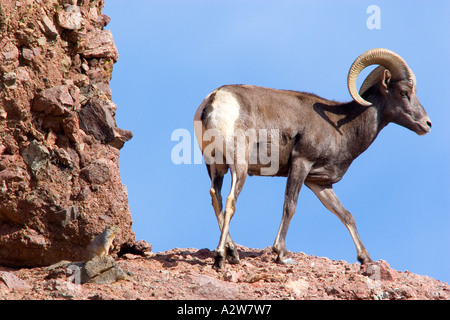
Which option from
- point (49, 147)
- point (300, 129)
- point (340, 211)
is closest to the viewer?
point (49, 147)

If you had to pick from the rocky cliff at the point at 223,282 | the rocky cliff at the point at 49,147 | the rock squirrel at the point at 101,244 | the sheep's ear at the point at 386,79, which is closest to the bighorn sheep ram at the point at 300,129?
the sheep's ear at the point at 386,79

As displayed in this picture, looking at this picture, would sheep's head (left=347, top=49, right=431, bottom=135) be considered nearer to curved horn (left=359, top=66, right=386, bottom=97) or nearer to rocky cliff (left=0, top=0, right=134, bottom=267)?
curved horn (left=359, top=66, right=386, bottom=97)

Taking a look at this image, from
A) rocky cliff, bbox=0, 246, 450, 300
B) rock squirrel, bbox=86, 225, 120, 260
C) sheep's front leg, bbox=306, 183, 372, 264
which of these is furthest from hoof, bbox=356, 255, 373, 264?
rock squirrel, bbox=86, 225, 120, 260

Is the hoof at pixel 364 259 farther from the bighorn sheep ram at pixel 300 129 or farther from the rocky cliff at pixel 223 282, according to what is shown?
the rocky cliff at pixel 223 282

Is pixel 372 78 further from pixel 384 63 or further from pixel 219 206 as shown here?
pixel 219 206

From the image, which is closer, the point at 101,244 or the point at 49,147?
the point at 101,244

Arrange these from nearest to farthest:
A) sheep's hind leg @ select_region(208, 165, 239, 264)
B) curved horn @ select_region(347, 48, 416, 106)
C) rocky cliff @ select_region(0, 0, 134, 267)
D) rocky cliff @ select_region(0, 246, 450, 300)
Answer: rocky cliff @ select_region(0, 246, 450, 300) → rocky cliff @ select_region(0, 0, 134, 267) → sheep's hind leg @ select_region(208, 165, 239, 264) → curved horn @ select_region(347, 48, 416, 106)

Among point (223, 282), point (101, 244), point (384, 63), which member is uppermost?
point (384, 63)

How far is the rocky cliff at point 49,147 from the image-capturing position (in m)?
11.0

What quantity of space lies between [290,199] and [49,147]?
4.09 m

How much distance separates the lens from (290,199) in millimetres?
12102

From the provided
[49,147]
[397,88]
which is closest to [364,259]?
[397,88]

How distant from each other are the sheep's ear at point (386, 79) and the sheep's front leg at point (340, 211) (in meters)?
2.11

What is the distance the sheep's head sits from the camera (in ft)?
42.7
